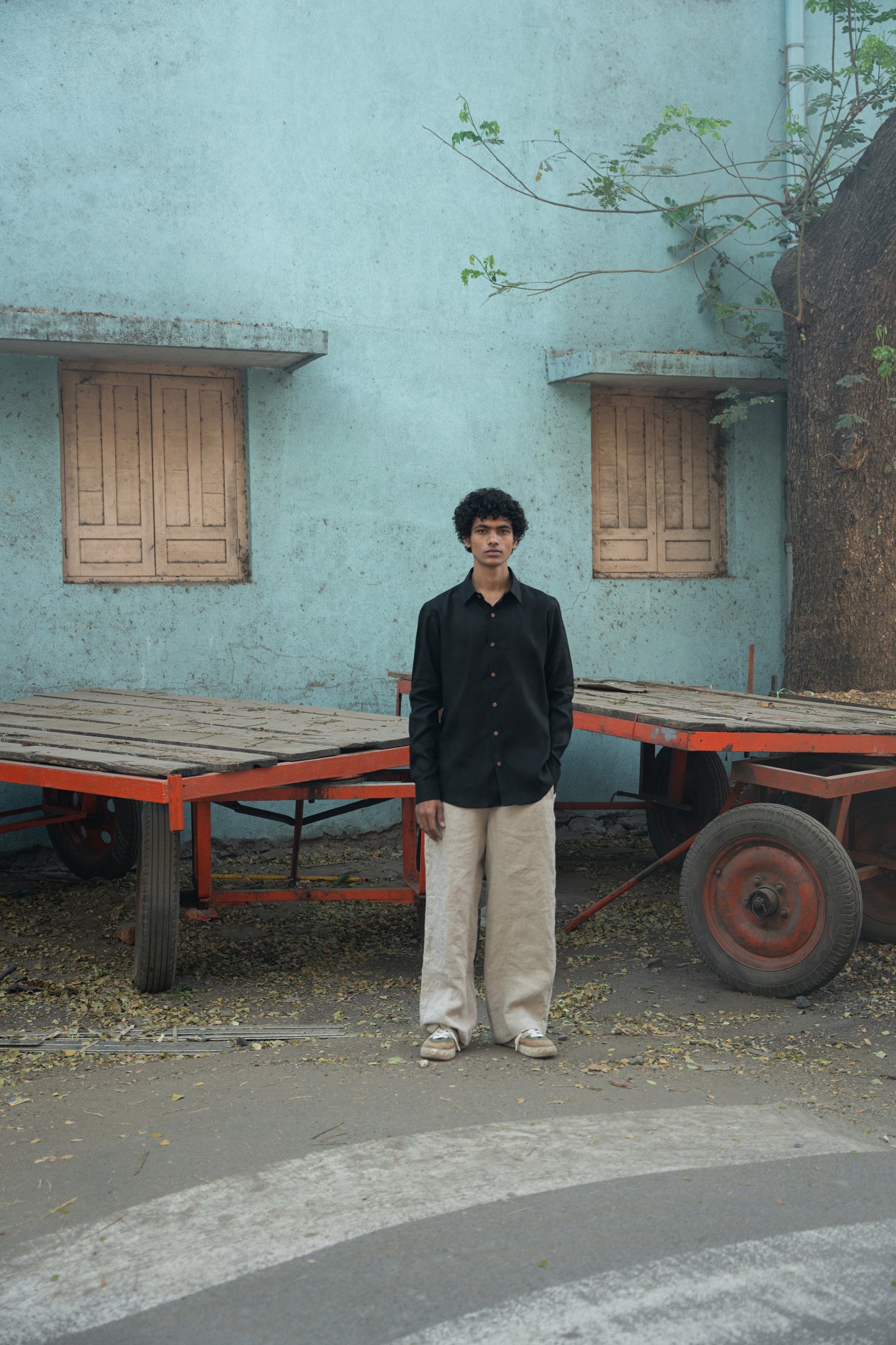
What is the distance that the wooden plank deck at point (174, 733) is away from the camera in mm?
4824

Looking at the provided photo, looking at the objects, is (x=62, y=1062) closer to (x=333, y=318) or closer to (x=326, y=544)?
(x=326, y=544)

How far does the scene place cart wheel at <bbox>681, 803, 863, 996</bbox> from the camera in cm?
477

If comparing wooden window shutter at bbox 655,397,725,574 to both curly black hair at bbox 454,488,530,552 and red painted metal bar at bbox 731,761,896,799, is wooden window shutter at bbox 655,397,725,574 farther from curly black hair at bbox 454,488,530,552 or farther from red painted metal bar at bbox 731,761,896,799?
curly black hair at bbox 454,488,530,552

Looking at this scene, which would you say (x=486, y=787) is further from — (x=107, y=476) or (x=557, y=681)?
(x=107, y=476)

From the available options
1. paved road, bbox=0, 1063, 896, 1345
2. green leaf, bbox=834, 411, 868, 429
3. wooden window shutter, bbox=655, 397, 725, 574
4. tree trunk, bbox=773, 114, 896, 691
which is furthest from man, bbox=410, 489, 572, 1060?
wooden window shutter, bbox=655, 397, 725, 574

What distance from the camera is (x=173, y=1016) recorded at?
4.71m

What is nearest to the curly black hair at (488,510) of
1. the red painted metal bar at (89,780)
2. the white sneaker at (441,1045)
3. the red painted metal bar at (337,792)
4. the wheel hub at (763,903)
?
the red painted metal bar at (337,792)

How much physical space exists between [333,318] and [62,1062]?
Result: 516 centimetres

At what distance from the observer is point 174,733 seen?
5512 mm

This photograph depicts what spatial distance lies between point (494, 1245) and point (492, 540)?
7.30 feet

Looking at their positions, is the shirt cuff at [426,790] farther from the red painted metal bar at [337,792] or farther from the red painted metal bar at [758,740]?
the red painted metal bar at [758,740]

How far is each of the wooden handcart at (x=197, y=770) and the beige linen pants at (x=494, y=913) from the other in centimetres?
99

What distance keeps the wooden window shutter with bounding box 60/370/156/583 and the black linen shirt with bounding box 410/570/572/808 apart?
3900 millimetres

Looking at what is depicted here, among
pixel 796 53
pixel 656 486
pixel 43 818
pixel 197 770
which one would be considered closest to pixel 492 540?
pixel 197 770
